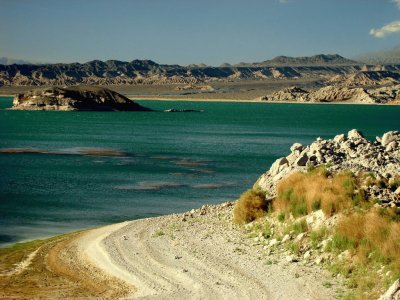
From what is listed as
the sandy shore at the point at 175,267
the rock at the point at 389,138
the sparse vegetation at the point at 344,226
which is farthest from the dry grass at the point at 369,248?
the rock at the point at 389,138

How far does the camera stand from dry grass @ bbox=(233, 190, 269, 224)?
24688 millimetres

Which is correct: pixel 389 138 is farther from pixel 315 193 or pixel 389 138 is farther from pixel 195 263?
pixel 195 263

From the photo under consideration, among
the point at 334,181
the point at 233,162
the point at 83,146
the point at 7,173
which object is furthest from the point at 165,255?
the point at 83,146

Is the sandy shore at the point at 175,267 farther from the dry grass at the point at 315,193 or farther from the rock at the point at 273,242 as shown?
the dry grass at the point at 315,193

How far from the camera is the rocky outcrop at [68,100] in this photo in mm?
182000

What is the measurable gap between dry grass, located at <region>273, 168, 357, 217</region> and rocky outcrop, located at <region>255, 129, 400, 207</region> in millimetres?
674

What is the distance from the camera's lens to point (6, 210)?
32969mm

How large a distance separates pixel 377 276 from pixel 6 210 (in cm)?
2217

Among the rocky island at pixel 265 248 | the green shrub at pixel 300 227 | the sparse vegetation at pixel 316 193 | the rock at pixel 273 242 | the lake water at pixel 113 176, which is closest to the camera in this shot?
the rocky island at pixel 265 248

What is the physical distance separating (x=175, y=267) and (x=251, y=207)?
581cm

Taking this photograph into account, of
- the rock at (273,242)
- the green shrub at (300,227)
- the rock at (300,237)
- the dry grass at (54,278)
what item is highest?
the green shrub at (300,227)

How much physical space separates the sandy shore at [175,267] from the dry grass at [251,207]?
1.96 feet

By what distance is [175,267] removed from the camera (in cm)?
1992

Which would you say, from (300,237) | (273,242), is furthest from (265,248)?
(300,237)
